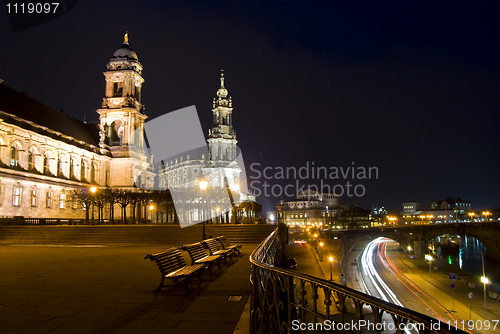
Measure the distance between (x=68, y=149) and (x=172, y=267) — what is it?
48.5 metres

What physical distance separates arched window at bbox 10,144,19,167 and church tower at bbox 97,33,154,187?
16927 millimetres

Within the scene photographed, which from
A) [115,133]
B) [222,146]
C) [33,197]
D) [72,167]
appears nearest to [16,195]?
[33,197]

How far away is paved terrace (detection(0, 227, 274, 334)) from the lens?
595 cm

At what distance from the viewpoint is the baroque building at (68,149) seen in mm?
41284

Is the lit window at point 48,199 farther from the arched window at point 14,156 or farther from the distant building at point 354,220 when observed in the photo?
the distant building at point 354,220

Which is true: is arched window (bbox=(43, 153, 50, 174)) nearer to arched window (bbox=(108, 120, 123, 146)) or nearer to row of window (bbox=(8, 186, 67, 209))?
row of window (bbox=(8, 186, 67, 209))

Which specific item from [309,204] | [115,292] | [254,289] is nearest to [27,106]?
[115,292]

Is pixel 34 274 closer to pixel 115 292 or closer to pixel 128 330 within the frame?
pixel 115 292

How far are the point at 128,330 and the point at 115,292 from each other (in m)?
3.05

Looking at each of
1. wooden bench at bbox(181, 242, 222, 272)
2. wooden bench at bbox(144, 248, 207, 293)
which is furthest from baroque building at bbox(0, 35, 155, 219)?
wooden bench at bbox(144, 248, 207, 293)

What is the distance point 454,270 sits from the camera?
204 ft

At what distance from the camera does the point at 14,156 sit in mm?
42156

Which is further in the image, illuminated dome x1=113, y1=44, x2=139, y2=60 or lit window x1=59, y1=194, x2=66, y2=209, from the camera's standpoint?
illuminated dome x1=113, y1=44, x2=139, y2=60

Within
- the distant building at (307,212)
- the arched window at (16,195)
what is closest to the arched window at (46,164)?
the arched window at (16,195)
